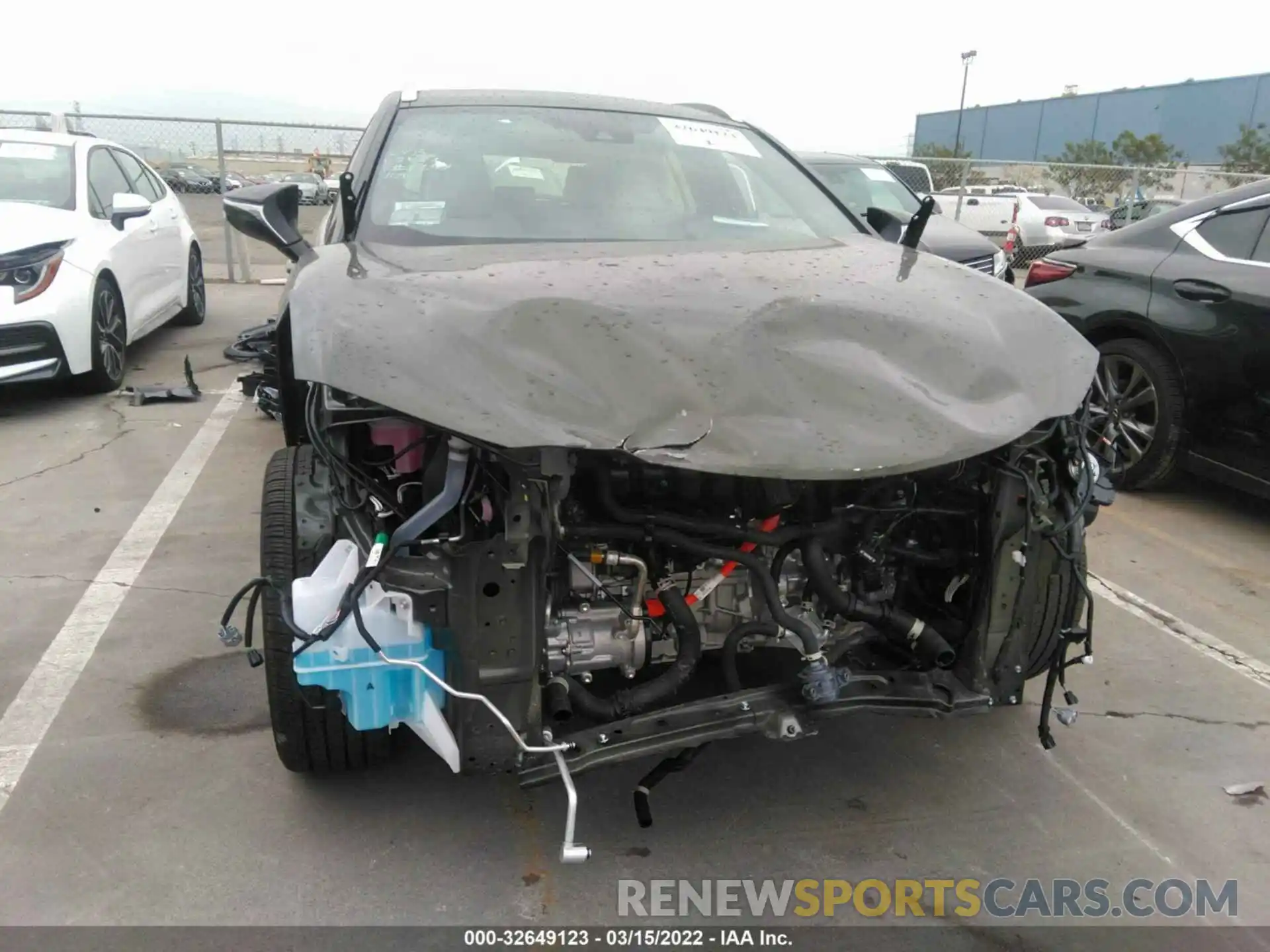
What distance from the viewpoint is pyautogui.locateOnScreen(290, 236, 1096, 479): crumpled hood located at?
6.06ft

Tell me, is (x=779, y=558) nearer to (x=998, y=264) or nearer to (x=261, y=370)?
(x=261, y=370)

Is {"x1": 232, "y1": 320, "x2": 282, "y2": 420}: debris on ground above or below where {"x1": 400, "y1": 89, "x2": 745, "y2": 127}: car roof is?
below

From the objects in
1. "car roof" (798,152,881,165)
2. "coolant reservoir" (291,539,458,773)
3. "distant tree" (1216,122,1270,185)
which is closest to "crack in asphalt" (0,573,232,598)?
"coolant reservoir" (291,539,458,773)

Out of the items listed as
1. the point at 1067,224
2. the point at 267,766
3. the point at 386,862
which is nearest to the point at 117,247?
the point at 267,766

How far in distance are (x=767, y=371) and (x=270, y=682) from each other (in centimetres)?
135

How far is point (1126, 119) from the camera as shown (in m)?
53.1

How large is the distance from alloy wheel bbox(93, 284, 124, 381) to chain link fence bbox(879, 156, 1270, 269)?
819cm

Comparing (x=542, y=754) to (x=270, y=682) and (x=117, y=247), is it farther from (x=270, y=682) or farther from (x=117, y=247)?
(x=117, y=247)

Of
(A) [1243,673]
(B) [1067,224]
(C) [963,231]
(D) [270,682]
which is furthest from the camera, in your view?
(B) [1067,224]

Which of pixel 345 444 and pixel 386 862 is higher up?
pixel 345 444

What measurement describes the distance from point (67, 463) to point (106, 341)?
145 centimetres

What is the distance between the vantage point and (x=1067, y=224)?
18.2 m

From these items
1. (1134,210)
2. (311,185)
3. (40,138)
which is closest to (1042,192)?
(1134,210)

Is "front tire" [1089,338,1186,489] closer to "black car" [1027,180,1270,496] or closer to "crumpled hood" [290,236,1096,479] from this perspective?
"black car" [1027,180,1270,496]
